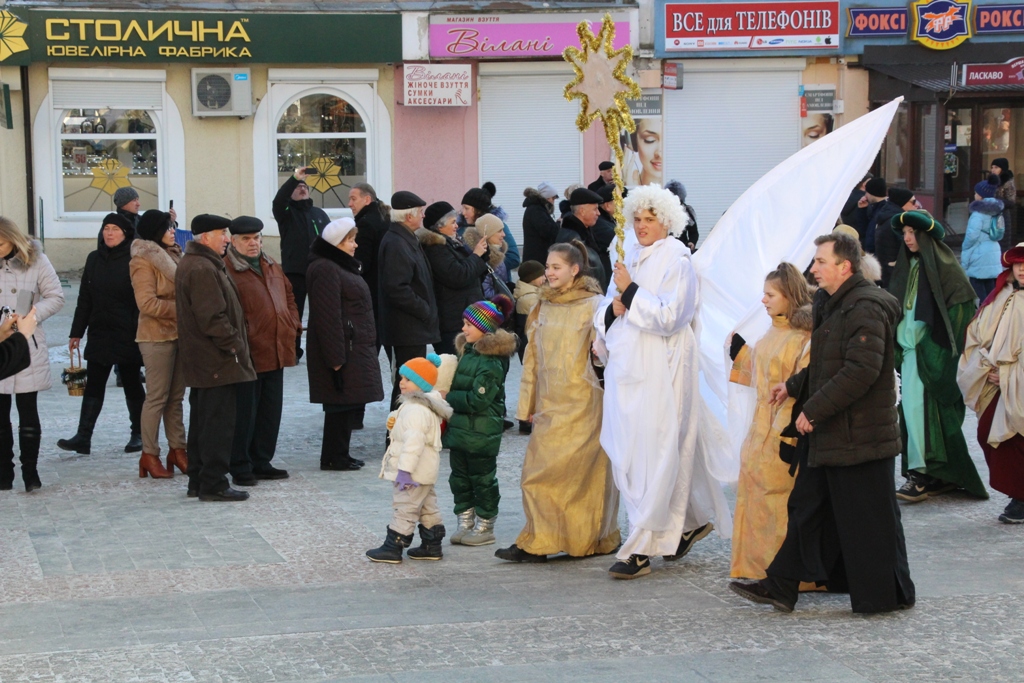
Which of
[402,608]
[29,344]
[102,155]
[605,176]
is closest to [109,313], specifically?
[29,344]

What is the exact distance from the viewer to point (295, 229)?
13.4 m

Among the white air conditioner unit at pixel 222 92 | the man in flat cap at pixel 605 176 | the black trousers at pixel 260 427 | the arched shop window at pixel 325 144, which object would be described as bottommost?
the black trousers at pixel 260 427

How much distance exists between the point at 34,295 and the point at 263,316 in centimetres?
148

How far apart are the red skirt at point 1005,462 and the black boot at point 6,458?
19.9 feet

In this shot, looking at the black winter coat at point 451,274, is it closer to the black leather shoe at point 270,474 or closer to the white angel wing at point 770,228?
the black leather shoe at point 270,474

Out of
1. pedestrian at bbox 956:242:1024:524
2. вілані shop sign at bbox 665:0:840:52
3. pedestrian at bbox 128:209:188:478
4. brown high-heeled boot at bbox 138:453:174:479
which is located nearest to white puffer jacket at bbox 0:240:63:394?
pedestrian at bbox 128:209:188:478

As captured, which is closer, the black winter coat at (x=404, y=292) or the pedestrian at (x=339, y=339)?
the pedestrian at (x=339, y=339)

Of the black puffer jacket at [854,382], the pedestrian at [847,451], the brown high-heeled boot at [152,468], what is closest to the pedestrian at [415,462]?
the pedestrian at [847,451]

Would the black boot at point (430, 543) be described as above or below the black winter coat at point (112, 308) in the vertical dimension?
below

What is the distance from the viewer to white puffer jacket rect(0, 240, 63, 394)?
8.90 meters

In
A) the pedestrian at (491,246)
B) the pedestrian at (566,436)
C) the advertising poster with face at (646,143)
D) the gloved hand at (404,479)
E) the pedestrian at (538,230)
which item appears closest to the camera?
the gloved hand at (404,479)

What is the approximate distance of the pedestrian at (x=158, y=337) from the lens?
30.4ft

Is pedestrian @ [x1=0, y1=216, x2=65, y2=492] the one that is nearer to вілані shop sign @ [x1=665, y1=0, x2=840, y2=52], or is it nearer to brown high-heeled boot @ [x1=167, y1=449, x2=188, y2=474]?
brown high-heeled boot @ [x1=167, y1=449, x2=188, y2=474]

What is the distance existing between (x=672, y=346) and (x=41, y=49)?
50.5ft
